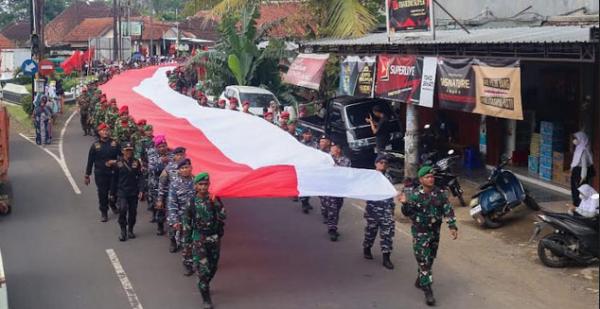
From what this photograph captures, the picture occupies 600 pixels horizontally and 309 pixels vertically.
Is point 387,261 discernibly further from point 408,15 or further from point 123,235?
point 408,15

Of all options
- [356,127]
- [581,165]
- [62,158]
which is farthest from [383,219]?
[62,158]

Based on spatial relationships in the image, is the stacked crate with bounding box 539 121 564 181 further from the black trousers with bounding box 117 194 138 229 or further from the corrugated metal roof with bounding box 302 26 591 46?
the black trousers with bounding box 117 194 138 229

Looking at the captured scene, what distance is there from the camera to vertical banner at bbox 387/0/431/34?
14.9m

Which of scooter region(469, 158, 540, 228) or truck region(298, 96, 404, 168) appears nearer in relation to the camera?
scooter region(469, 158, 540, 228)

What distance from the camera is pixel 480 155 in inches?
685

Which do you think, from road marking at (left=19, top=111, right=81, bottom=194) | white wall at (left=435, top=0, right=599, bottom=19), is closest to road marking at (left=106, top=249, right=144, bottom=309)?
road marking at (left=19, top=111, right=81, bottom=194)

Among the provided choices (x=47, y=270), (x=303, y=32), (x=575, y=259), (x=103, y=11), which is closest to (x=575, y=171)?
(x=575, y=259)

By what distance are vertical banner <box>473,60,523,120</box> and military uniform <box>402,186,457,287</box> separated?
3592 millimetres

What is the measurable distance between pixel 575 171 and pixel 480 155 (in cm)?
480

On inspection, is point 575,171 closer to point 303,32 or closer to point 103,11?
point 303,32

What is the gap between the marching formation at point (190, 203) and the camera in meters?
8.45

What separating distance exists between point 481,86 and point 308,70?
8287mm

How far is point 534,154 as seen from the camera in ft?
50.7

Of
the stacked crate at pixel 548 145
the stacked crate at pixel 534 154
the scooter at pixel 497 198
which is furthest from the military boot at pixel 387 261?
the stacked crate at pixel 534 154
